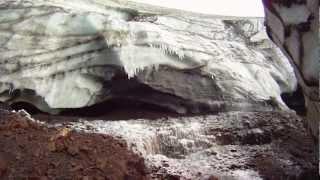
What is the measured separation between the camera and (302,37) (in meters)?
3.40

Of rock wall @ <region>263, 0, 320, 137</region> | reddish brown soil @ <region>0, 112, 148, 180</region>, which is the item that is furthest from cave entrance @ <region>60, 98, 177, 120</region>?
rock wall @ <region>263, 0, 320, 137</region>

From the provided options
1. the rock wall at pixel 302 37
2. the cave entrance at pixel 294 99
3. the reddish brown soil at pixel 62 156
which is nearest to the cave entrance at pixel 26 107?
the reddish brown soil at pixel 62 156

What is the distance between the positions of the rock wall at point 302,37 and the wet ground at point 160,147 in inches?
32.1

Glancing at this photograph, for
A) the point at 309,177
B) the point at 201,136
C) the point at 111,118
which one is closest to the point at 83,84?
the point at 111,118

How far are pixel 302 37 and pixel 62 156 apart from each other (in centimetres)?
190

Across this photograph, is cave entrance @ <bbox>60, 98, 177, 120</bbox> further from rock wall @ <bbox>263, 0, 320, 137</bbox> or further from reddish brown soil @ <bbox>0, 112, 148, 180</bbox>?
rock wall @ <bbox>263, 0, 320, 137</bbox>

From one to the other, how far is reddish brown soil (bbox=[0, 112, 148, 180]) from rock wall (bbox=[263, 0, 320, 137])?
1355 mm

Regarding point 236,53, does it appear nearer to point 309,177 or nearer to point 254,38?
point 254,38

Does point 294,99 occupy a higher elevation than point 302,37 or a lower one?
lower

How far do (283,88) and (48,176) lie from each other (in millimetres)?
2681

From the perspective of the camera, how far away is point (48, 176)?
4.13 metres

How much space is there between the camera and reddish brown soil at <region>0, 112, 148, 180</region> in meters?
4.16

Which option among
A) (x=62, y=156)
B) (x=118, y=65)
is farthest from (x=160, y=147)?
(x=118, y=65)

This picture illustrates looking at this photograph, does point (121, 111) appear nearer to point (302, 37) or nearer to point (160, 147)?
point (160, 147)
